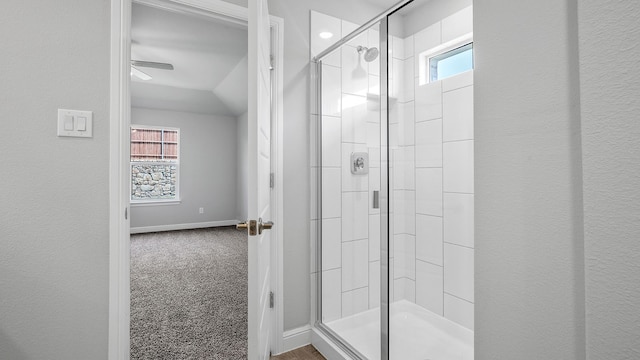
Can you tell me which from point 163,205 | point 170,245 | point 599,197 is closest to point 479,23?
point 599,197

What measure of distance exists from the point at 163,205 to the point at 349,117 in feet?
16.6

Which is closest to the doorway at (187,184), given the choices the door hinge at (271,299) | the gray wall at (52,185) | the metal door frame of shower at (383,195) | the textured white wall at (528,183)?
the door hinge at (271,299)

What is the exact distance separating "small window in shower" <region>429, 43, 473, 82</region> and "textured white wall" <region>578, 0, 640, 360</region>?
1.27 m

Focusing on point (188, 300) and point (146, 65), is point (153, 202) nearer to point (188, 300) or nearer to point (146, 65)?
point (146, 65)

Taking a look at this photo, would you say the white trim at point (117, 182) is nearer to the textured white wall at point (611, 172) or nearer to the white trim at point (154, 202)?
the textured white wall at point (611, 172)

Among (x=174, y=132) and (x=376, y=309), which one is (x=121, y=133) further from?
(x=174, y=132)

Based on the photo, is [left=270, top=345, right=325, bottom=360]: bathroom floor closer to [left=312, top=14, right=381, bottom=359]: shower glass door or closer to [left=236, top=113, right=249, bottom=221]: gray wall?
[left=312, top=14, right=381, bottom=359]: shower glass door

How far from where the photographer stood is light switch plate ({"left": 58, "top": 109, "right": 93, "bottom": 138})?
1254mm

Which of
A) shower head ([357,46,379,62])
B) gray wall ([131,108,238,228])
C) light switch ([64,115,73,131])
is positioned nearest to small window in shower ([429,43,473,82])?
shower head ([357,46,379,62])

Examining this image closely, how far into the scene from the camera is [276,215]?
1.81 metres

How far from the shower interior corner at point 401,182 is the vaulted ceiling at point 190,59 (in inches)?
34.3

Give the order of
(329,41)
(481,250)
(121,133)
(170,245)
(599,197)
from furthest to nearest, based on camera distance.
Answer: (170,245)
(329,41)
(121,133)
(481,250)
(599,197)

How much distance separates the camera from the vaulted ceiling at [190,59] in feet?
9.27

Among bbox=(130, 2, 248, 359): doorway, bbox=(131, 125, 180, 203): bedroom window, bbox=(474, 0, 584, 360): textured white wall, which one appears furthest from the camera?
bbox=(131, 125, 180, 203): bedroom window
